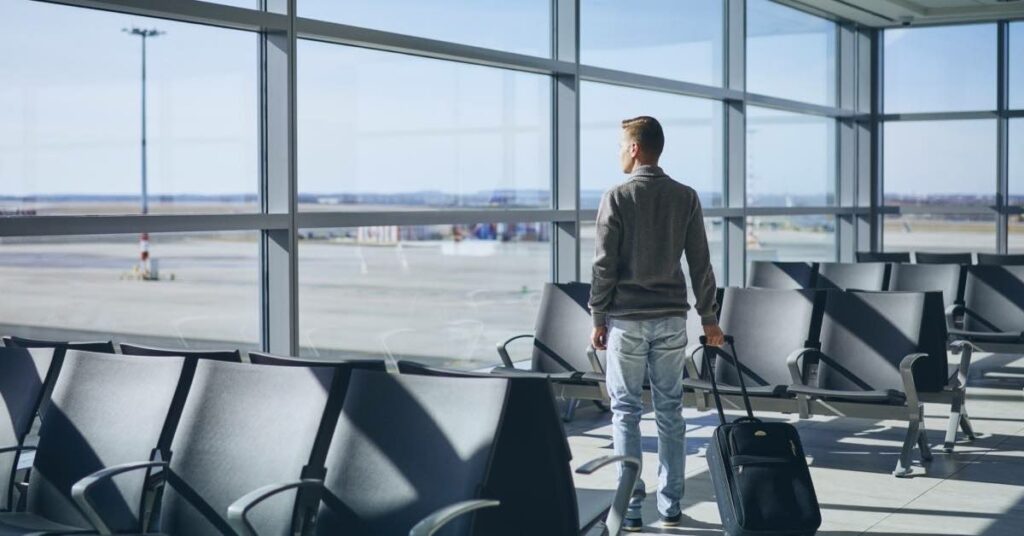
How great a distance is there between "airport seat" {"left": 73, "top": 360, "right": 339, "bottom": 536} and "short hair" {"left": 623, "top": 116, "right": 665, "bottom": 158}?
1.83 m

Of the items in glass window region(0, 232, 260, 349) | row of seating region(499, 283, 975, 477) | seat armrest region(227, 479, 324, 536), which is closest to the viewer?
seat armrest region(227, 479, 324, 536)

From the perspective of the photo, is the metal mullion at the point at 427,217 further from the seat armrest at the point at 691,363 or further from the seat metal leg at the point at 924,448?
the seat metal leg at the point at 924,448

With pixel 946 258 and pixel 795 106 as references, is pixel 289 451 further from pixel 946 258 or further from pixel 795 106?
pixel 795 106

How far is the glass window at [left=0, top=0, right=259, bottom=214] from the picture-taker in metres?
5.11

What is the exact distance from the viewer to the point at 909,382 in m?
5.95

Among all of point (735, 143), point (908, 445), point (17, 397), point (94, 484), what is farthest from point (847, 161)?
point (94, 484)

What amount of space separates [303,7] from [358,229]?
1.23 m

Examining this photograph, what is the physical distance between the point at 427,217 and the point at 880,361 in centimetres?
261

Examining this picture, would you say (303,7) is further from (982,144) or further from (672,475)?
(982,144)

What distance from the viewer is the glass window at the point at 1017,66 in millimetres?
12891

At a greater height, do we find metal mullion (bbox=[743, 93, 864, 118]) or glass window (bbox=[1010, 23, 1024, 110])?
glass window (bbox=[1010, 23, 1024, 110])

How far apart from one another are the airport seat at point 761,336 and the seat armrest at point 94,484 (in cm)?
353

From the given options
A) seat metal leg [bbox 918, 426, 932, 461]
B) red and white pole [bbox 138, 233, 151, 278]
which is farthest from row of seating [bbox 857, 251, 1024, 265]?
red and white pole [bbox 138, 233, 151, 278]

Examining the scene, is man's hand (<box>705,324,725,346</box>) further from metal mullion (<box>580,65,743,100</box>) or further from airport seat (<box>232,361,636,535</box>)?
metal mullion (<box>580,65,743,100</box>)
